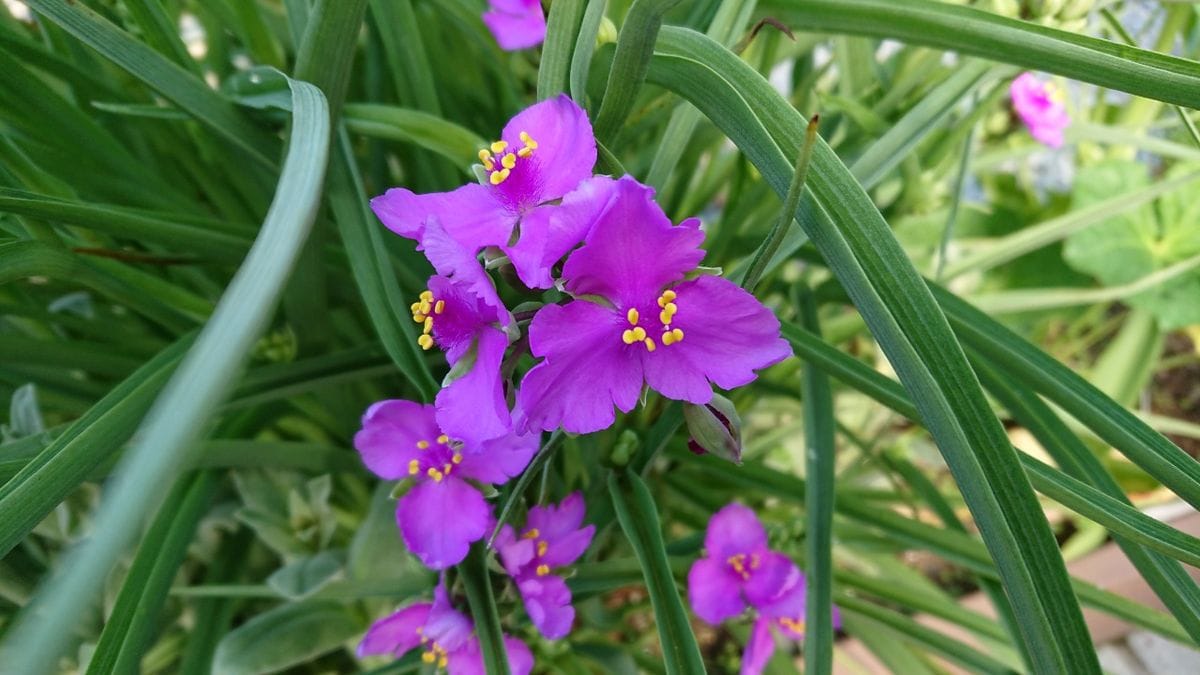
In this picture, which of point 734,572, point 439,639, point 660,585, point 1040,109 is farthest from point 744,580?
point 1040,109

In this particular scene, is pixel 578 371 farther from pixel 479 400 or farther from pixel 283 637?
pixel 283 637

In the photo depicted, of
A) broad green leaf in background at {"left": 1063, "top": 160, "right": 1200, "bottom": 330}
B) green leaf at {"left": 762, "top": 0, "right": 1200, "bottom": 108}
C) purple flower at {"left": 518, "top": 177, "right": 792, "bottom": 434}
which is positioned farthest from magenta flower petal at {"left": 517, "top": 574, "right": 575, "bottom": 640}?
broad green leaf in background at {"left": 1063, "top": 160, "right": 1200, "bottom": 330}

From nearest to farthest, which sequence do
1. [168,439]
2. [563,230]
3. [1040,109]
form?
[168,439] → [563,230] → [1040,109]

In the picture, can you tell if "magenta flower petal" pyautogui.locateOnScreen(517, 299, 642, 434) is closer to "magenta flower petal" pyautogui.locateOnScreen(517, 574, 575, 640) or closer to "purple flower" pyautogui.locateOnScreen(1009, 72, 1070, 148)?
"magenta flower petal" pyautogui.locateOnScreen(517, 574, 575, 640)

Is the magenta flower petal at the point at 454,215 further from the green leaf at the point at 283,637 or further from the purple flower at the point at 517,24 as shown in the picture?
the green leaf at the point at 283,637

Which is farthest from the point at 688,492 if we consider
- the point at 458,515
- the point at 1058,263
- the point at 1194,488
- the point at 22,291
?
the point at 1058,263

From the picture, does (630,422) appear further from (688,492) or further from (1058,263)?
(1058,263)
